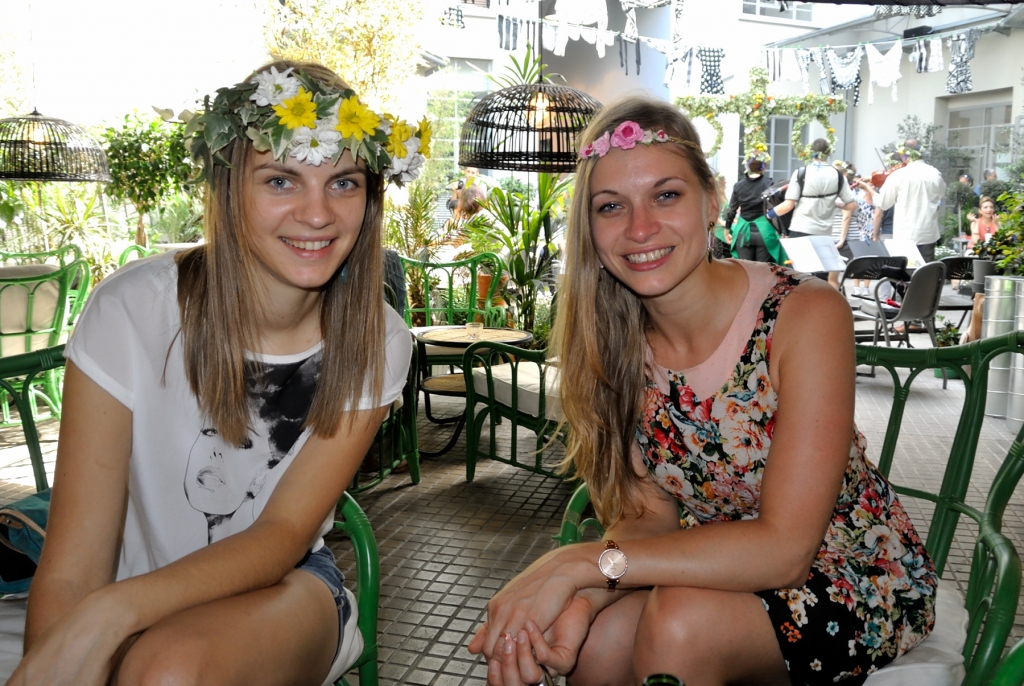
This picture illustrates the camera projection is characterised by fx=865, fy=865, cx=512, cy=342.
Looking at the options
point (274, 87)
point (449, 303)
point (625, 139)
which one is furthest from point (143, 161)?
point (625, 139)

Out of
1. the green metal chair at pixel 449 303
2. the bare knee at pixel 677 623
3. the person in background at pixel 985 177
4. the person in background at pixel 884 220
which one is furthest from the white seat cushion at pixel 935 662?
the person in background at pixel 985 177

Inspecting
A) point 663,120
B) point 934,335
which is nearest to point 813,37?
point 934,335

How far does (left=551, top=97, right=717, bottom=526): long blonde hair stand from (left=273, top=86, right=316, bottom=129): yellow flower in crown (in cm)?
49

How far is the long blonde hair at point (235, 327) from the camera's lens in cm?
147

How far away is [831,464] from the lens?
1367mm

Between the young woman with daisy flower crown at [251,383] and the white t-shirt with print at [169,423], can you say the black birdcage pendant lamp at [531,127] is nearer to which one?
the young woman with daisy flower crown at [251,383]

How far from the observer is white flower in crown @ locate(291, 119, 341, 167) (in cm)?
144

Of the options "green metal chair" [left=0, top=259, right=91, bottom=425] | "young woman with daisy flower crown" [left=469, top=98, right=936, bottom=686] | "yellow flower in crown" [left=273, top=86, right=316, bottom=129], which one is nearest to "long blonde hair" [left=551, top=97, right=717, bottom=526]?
"young woman with daisy flower crown" [left=469, top=98, right=936, bottom=686]

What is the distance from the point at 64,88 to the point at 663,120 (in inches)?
412

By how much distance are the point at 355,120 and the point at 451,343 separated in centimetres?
329

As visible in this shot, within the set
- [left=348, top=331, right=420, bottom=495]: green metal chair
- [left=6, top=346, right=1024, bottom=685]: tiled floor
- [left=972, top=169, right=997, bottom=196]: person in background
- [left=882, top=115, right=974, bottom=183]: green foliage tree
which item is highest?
[left=882, top=115, right=974, bottom=183]: green foliage tree

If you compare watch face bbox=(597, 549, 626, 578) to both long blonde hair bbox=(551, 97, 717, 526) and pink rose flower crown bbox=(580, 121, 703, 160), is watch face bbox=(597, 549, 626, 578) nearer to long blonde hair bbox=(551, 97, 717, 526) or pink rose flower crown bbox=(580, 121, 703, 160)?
long blonde hair bbox=(551, 97, 717, 526)

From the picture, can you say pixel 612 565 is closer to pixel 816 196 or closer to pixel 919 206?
pixel 816 196

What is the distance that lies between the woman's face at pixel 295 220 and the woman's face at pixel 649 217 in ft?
1.55
